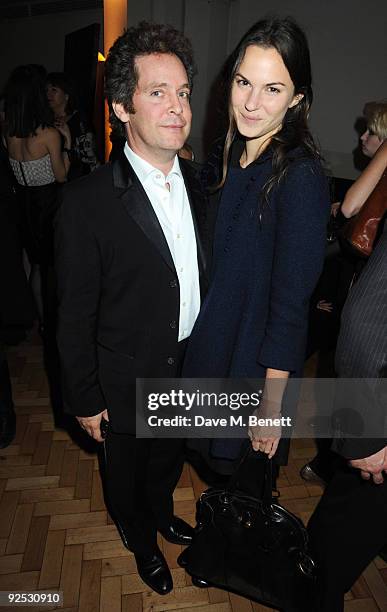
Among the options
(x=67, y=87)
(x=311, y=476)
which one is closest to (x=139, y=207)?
(x=311, y=476)

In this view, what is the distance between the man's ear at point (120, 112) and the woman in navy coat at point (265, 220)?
0.34 m

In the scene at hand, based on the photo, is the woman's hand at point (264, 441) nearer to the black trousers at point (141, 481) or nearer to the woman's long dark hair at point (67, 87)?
the black trousers at point (141, 481)

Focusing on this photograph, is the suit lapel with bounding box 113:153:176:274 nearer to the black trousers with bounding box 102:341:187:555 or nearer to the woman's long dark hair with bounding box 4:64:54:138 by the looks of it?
the black trousers with bounding box 102:341:187:555

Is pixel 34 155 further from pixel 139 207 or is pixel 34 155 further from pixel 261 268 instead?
pixel 261 268

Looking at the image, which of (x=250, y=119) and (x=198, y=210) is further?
(x=198, y=210)

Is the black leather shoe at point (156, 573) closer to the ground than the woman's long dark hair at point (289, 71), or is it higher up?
closer to the ground

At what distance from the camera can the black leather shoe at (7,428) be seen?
271 cm

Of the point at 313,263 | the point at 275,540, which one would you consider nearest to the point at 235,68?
the point at 313,263

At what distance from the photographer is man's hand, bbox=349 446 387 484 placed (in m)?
1.34

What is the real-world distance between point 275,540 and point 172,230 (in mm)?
1218

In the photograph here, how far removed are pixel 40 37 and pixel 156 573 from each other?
11.5 m

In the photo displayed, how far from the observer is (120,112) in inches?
59.3

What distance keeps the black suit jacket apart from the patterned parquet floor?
0.83 m

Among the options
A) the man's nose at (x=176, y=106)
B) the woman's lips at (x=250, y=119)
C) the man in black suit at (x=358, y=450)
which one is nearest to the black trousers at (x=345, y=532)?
the man in black suit at (x=358, y=450)
